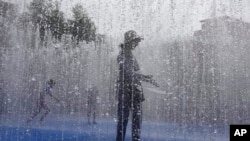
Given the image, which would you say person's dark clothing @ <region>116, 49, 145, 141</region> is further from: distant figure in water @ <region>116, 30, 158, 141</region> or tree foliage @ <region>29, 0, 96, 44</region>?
tree foliage @ <region>29, 0, 96, 44</region>

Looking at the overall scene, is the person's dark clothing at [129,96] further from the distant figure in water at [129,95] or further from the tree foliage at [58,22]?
the tree foliage at [58,22]

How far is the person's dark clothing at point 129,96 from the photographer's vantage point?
377 centimetres

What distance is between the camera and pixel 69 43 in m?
13.8

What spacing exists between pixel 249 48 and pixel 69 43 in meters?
6.78

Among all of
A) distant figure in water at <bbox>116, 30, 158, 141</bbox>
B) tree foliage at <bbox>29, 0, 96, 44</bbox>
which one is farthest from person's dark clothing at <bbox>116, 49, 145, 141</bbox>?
tree foliage at <bbox>29, 0, 96, 44</bbox>

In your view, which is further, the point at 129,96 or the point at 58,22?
the point at 58,22

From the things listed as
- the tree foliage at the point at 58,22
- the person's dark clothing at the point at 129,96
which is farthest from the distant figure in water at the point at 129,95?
the tree foliage at the point at 58,22

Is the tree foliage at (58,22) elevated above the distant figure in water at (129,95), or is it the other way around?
the tree foliage at (58,22)

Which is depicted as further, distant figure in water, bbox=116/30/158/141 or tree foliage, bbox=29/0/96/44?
tree foliage, bbox=29/0/96/44

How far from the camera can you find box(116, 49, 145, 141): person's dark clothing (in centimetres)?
377

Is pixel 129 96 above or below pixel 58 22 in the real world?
below

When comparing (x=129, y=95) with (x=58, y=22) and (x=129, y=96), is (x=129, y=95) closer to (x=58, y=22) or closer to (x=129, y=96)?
(x=129, y=96)

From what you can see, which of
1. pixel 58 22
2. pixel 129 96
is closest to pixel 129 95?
pixel 129 96

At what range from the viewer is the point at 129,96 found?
12.4 ft
